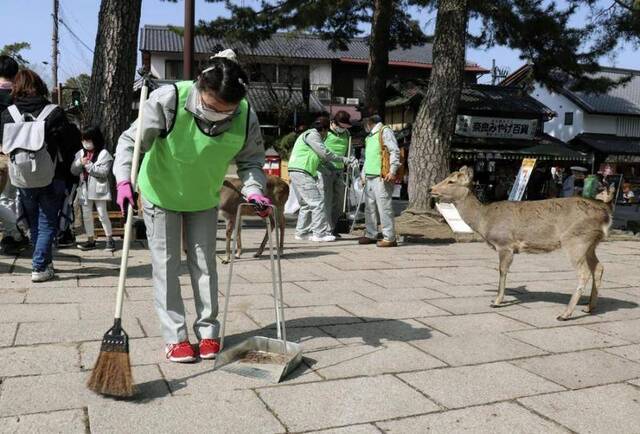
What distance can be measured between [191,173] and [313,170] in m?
5.63

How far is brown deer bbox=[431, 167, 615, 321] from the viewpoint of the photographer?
5.16 meters

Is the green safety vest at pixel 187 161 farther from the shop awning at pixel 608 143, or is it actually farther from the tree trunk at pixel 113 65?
the shop awning at pixel 608 143

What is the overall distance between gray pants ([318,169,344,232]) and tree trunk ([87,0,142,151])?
3.13 metres

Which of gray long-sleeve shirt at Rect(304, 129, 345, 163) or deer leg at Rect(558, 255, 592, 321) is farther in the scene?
gray long-sleeve shirt at Rect(304, 129, 345, 163)

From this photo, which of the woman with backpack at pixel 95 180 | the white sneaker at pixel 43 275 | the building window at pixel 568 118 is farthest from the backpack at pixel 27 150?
the building window at pixel 568 118

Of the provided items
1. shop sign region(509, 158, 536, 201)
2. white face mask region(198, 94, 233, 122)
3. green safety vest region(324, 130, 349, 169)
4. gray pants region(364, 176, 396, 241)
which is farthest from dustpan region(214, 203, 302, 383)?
shop sign region(509, 158, 536, 201)

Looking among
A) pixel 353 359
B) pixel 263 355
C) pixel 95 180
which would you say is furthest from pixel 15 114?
pixel 353 359

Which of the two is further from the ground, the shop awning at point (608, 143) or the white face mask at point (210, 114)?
the shop awning at point (608, 143)

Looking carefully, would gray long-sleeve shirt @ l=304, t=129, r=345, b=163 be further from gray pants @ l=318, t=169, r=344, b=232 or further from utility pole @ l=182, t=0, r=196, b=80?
utility pole @ l=182, t=0, r=196, b=80

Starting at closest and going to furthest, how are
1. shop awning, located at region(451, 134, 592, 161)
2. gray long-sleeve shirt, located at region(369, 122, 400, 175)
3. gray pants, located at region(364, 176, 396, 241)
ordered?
gray long-sleeve shirt, located at region(369, 122, 400, 175) → gray pants, located at region(364, 176, 396, 241) → shop awning, located at region(451, 134, 592, 161)

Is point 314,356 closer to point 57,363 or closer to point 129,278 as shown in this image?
point 57,363

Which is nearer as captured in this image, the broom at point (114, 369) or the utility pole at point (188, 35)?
the broom at point (114, 369)

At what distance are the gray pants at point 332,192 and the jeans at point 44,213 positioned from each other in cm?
460

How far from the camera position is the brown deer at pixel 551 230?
5.16 metres
